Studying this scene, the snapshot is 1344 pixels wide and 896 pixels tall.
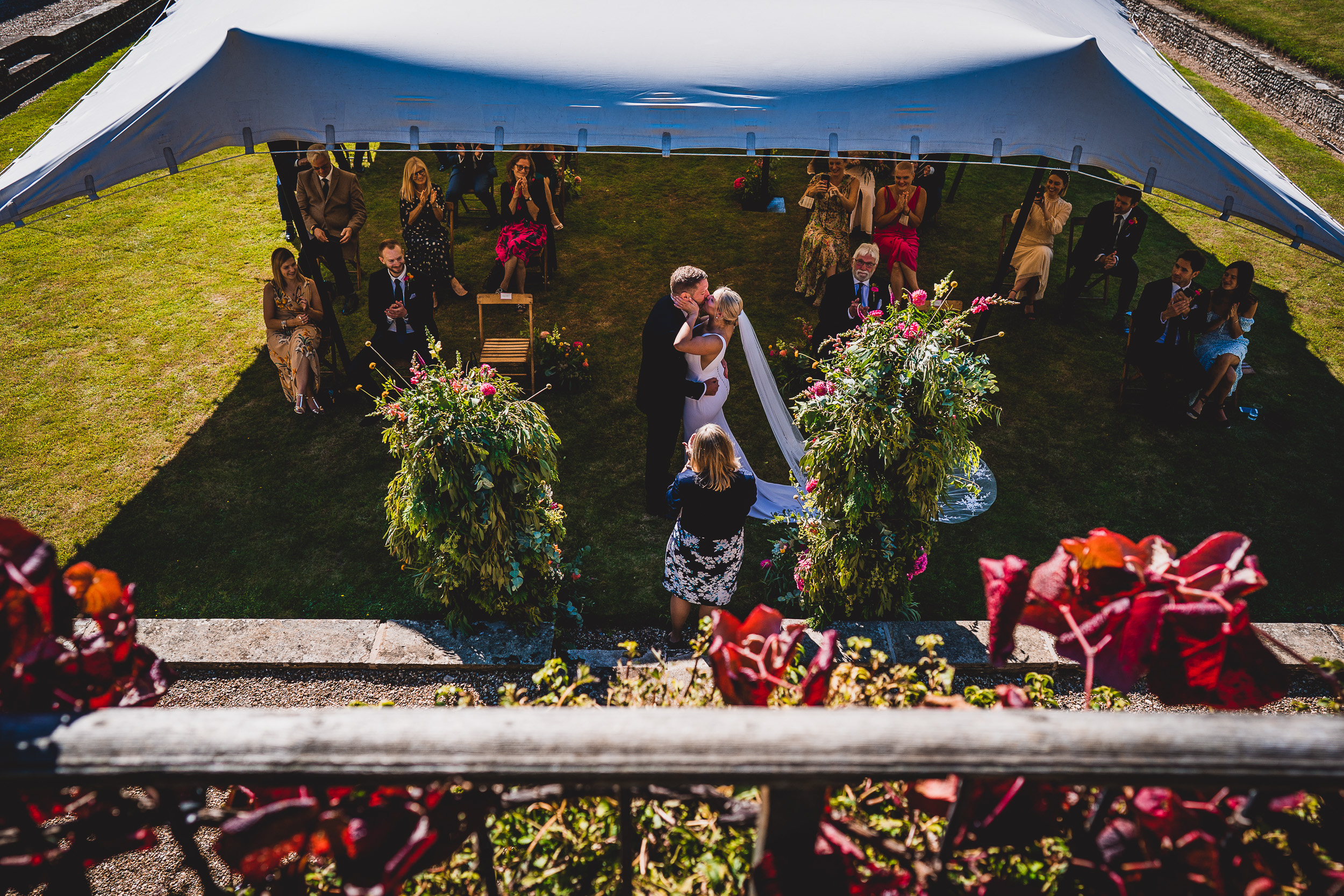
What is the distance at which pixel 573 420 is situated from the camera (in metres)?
6.72

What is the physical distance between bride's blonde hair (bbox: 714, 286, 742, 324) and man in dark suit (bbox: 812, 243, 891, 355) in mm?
1425

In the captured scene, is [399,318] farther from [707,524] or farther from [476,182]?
[707,524]

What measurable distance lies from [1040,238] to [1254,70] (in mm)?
9696

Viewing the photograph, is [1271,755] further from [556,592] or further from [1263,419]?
[1263,419]

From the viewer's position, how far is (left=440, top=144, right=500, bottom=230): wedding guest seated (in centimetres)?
962

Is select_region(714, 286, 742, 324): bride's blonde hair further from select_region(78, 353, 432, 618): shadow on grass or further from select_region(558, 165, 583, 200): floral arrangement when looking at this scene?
select_region(558, 165, 583, 200): floral arrangement

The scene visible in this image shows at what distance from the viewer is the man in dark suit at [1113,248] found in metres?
8.04

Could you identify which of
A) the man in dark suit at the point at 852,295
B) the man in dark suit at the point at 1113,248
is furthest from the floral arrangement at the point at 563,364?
the man in dark suit at the point at 1113,248

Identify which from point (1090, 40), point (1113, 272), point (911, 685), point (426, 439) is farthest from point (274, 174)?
point (911, 685)

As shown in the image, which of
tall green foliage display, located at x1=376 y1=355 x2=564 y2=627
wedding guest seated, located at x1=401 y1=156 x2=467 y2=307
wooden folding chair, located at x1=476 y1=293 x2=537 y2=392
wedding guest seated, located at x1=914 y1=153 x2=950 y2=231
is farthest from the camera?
wedding guest seated, located at x1=914 y1=153 x2=950 y2=231

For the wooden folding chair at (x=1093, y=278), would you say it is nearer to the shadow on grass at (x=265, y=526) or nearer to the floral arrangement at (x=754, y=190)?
the floral arrangement at (x=754, y=190)

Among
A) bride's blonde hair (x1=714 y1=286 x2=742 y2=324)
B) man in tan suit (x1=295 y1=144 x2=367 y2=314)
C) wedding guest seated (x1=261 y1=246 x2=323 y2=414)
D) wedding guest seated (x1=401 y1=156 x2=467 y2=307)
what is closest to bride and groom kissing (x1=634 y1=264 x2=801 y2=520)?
bride's blonde hair (x1=714 y1=286 x2=742 y2=324)

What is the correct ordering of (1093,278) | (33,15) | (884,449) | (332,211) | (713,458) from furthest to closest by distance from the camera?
(33,15), (1093,278), (332,211), (713,458), (884,449)

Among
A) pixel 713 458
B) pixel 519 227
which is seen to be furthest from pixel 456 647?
pixel 519 227
